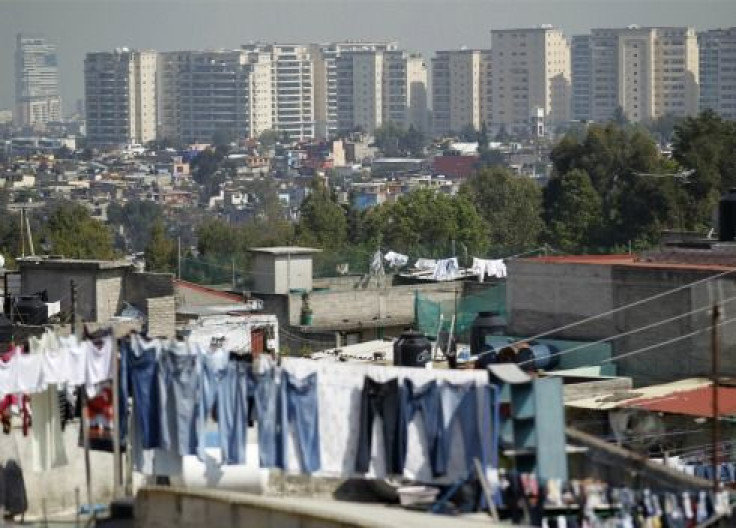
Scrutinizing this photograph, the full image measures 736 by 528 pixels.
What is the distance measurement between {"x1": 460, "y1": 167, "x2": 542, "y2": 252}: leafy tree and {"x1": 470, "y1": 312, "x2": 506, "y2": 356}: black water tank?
42835 millimetres

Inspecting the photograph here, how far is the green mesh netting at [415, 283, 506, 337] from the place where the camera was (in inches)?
845

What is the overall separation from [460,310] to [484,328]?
10.4 feet

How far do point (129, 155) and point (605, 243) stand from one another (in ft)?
422

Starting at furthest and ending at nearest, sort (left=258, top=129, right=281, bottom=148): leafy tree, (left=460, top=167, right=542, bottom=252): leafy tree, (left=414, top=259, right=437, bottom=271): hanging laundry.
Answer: (left=258, top=129, right=281, bottom=148): leafy tree < (left=460, top=167, right=542, bottom=252): leafy tree < (left=414, top=259, right=437, bottom=271): hanging laundry

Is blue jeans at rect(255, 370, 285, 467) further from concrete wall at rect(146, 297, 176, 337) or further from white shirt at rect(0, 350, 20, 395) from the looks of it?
concrete wall at rect(146, 297, 176, 337)

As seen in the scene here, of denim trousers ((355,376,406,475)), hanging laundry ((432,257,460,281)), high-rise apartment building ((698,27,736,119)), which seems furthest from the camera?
high-rise apartment building ((698,27,736,119))

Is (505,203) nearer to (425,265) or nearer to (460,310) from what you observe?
(425,265)

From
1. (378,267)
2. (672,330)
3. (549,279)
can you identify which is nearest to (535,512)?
(672,330)

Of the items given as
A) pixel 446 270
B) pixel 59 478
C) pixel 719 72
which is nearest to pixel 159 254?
pixel 446 270

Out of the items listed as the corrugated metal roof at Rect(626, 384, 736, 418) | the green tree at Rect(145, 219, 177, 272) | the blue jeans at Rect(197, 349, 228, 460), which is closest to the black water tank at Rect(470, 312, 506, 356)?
the corrugated metal roof at Rect(626, 384, 736, 418)

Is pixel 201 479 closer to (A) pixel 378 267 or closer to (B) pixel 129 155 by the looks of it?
(A) pixel 378 267

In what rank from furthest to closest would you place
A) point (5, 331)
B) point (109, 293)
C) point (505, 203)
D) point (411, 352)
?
point (505, 203) → point (109, 293) → point (5, 331) → point (411, 352)

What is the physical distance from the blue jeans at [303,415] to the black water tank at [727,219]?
→ 784cm

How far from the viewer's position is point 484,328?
19.5 meters
